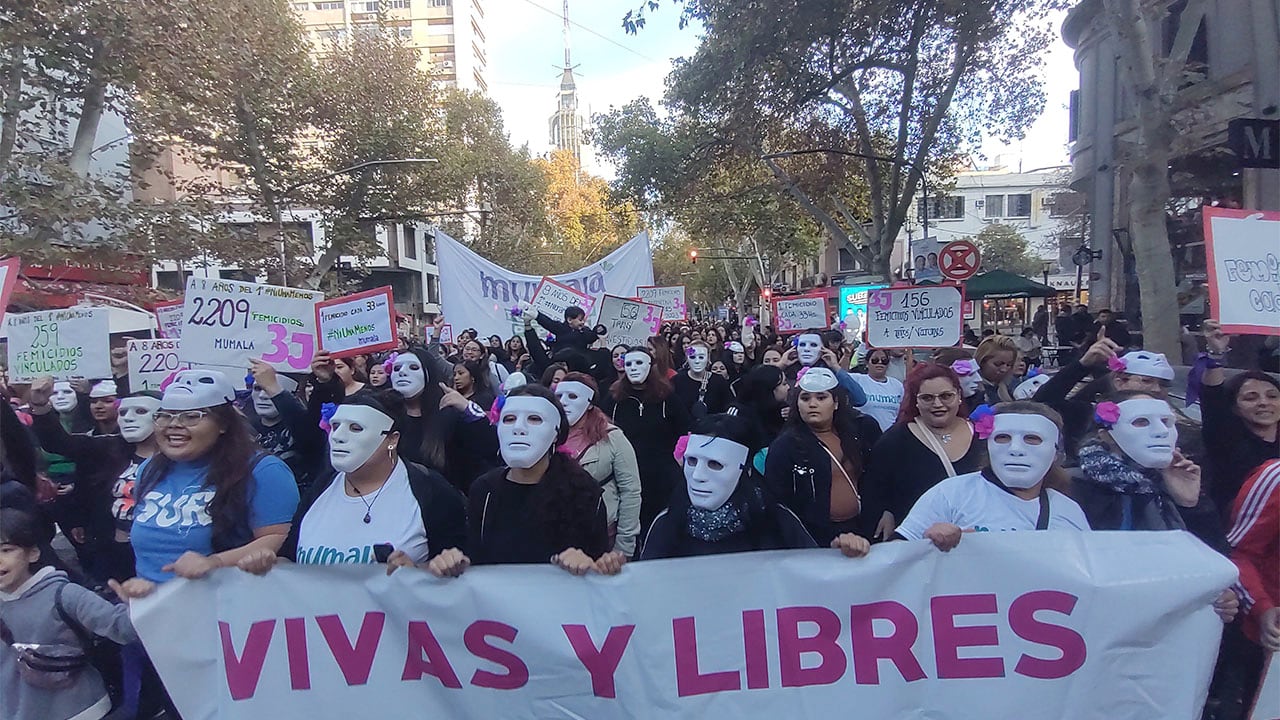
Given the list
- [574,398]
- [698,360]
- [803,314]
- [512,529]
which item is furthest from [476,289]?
[512,529]

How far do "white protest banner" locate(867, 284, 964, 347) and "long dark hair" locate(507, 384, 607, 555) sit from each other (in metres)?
4.05

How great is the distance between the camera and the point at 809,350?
6520 mm

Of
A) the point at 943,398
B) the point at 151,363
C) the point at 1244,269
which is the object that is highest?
the point at 1244,269

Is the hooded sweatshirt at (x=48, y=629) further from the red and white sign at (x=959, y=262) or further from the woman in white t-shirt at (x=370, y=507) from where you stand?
the red and white sign at (x=959, y=262)

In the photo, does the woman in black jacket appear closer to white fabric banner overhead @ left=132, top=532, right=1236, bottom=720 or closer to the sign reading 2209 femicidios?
white fabric banner overhead @ left=132, top=532, right=1236, bottom=720

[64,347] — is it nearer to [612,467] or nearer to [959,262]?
[612,467]

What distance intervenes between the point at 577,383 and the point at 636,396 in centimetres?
100

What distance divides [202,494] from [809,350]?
4.65 m

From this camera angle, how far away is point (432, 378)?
4836mm

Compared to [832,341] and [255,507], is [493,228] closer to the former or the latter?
[832,341]

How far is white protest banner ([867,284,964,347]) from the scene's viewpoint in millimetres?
6605

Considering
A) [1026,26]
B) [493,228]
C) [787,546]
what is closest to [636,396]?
[787,546]

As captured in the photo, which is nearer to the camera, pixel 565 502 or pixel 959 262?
pixel 565 502

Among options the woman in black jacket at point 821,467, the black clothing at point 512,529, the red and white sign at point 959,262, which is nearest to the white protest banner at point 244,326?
the black clothing at point 512,529
